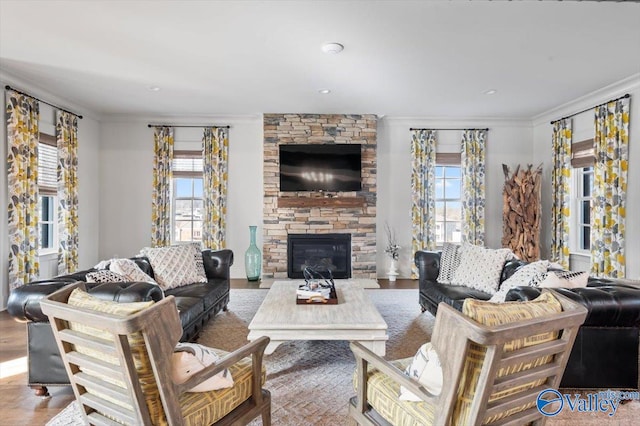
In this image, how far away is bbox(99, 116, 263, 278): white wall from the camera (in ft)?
20.6

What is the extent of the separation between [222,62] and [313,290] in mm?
2624

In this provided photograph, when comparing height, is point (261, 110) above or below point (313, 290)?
above

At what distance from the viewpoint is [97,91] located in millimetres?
4938

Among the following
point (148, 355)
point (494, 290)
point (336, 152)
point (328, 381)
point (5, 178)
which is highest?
point (336, 152)

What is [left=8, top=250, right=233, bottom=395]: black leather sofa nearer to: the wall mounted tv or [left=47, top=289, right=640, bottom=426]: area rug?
[left=47, top=289, right=640, bottom=426]: area rug

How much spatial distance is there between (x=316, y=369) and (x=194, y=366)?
1.50 m

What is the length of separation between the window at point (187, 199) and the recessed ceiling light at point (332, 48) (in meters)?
3.60

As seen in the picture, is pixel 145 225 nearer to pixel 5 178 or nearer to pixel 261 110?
pixel 5 178

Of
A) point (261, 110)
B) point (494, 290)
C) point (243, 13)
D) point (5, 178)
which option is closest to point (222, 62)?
point (243, 13)

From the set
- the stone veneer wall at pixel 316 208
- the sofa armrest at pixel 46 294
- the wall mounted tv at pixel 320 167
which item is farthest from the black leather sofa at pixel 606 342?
the wall mounted tv at pixel 320 167

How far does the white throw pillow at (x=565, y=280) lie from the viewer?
2477mm

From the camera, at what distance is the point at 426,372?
4.53ft

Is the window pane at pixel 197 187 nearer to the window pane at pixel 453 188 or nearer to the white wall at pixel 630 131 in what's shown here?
the window pane at pixel 453 188

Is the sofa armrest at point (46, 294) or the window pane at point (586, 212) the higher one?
the window pane at point (586, 212)
